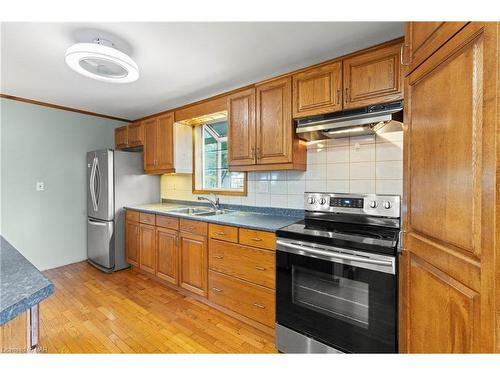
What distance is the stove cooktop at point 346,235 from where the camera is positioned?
133cm

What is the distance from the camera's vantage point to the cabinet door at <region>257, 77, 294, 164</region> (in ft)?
6.47

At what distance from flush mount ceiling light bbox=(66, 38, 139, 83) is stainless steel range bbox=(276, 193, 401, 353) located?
159 cm

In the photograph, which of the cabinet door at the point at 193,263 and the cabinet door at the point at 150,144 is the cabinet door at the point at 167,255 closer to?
the cabinet door at the point at 193,263

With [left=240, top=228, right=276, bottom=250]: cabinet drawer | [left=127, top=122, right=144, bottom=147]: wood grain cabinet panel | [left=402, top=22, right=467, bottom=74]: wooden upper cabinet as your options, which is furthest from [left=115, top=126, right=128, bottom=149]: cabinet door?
[left=402, top=22, right=467, bottom=74]: wooden upper cabinet

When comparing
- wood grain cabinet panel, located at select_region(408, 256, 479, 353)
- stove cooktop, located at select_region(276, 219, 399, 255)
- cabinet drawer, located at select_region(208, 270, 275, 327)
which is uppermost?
stove cooktop, located at select_region(276, 219, 399, 255)

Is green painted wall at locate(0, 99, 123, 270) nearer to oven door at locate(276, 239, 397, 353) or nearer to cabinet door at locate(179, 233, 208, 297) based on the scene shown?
cabinet door at locate(179, 233, 208, 297)

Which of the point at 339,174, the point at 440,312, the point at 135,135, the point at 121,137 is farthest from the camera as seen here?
the point at 121,137

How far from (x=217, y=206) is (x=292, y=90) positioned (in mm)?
1568

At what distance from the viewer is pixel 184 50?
174cm

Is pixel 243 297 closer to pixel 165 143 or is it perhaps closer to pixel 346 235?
pixel 346 235

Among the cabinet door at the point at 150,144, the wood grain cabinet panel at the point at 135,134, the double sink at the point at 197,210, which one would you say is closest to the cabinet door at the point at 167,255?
the double sink at the point at 197,210

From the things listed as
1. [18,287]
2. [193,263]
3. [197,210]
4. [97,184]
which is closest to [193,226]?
[193,263]

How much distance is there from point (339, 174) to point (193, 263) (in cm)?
161
